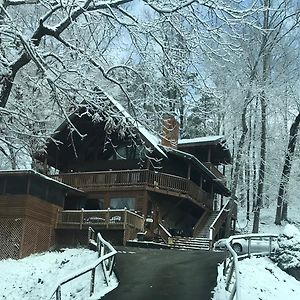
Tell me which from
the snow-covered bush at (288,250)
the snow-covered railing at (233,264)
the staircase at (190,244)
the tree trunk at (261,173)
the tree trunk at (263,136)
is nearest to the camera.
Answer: the snow-covered railing at (233,264)

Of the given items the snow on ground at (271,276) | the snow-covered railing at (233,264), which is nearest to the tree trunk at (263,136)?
the snow-covered railing at (233,264)

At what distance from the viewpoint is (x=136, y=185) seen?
3198cm

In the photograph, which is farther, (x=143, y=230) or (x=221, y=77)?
(x=221, y=77)

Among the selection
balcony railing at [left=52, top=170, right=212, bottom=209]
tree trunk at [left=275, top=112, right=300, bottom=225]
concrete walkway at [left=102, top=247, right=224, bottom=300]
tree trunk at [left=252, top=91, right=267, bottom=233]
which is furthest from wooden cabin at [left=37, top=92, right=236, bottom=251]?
concrete walkway at [left=102, top=247, right=224, bottom=300]

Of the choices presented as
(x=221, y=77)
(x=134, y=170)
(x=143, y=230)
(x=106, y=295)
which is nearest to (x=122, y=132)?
(x=106, y=295)

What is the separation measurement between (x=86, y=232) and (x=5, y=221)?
4.26 meters

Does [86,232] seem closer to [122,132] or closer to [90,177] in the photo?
[90,177]

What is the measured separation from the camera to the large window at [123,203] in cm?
3216

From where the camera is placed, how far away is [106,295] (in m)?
13.0

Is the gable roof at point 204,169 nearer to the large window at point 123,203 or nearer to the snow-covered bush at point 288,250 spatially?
the large window at point 123,203

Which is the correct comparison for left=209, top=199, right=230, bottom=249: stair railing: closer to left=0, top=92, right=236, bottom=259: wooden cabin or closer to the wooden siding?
left=0, top=92, right=236, bottom=259: wooden cabin

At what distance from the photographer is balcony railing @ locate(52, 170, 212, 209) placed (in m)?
32.2

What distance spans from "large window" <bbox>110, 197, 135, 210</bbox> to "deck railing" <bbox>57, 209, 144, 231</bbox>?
4066 mm

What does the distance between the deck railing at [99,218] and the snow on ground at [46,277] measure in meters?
3.53
